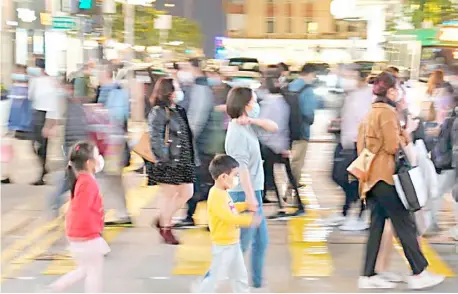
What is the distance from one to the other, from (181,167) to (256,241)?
1752mm

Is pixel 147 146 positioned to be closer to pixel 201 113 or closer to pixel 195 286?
pixel 201 113

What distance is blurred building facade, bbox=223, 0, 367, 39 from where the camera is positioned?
57.1 m

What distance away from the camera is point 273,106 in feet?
28.0

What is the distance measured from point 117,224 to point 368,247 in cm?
334

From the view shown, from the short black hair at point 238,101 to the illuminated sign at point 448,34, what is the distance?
1495 centimetres

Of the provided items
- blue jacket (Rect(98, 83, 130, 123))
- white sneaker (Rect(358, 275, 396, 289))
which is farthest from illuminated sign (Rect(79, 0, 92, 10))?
white sneaker (Rect(358, 275, 396, 289))

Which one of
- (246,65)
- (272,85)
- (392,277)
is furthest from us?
(246,65)

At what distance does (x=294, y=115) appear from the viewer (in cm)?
902

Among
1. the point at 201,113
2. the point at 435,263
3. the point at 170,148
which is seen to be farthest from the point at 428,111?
the point at 170,148

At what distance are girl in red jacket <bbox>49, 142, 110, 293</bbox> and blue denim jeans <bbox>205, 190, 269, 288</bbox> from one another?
1104 mm

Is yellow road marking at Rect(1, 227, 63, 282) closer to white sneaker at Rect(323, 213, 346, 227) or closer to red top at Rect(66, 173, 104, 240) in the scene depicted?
red top at Rect(66, 173, 104, 240)

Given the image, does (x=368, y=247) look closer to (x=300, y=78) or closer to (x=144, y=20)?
(x=300, y=78)

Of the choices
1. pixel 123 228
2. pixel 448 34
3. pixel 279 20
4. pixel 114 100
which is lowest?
pixel 123 228

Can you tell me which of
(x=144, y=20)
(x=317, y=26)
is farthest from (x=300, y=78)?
(x=317, y=26)
